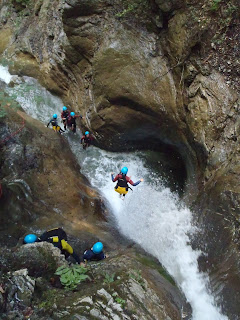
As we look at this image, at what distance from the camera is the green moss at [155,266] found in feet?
19.4

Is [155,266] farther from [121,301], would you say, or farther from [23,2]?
[23,2]

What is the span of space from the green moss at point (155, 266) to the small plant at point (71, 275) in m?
1.83

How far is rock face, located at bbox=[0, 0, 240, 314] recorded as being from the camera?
6.97 metres

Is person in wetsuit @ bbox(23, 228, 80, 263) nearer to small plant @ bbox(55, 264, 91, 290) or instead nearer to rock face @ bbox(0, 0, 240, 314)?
small plant @ bbox(55, 264, 91, 290)

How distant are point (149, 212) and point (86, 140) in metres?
3.91

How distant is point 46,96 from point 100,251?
8.74m

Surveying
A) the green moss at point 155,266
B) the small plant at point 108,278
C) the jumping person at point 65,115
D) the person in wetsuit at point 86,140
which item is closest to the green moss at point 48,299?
the small plant at point 108,278

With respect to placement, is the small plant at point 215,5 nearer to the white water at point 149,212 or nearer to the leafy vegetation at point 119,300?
the white water at point 149,212

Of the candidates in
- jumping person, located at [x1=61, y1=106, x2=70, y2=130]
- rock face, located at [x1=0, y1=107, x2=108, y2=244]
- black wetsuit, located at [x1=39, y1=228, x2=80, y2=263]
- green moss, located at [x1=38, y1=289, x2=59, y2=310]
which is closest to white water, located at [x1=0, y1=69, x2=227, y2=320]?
jumping person, located at [x1=61, y1=106, x2=70, y2=130]

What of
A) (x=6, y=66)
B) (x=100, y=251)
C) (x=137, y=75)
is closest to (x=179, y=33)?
(x=137, y=75)

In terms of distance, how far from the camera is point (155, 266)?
6109 mm

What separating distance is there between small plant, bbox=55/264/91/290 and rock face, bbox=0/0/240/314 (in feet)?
11.5

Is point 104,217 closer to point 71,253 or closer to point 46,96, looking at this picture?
point 71,253

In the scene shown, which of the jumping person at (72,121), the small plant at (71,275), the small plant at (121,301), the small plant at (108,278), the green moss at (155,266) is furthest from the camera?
the jumping person at (72,121)
